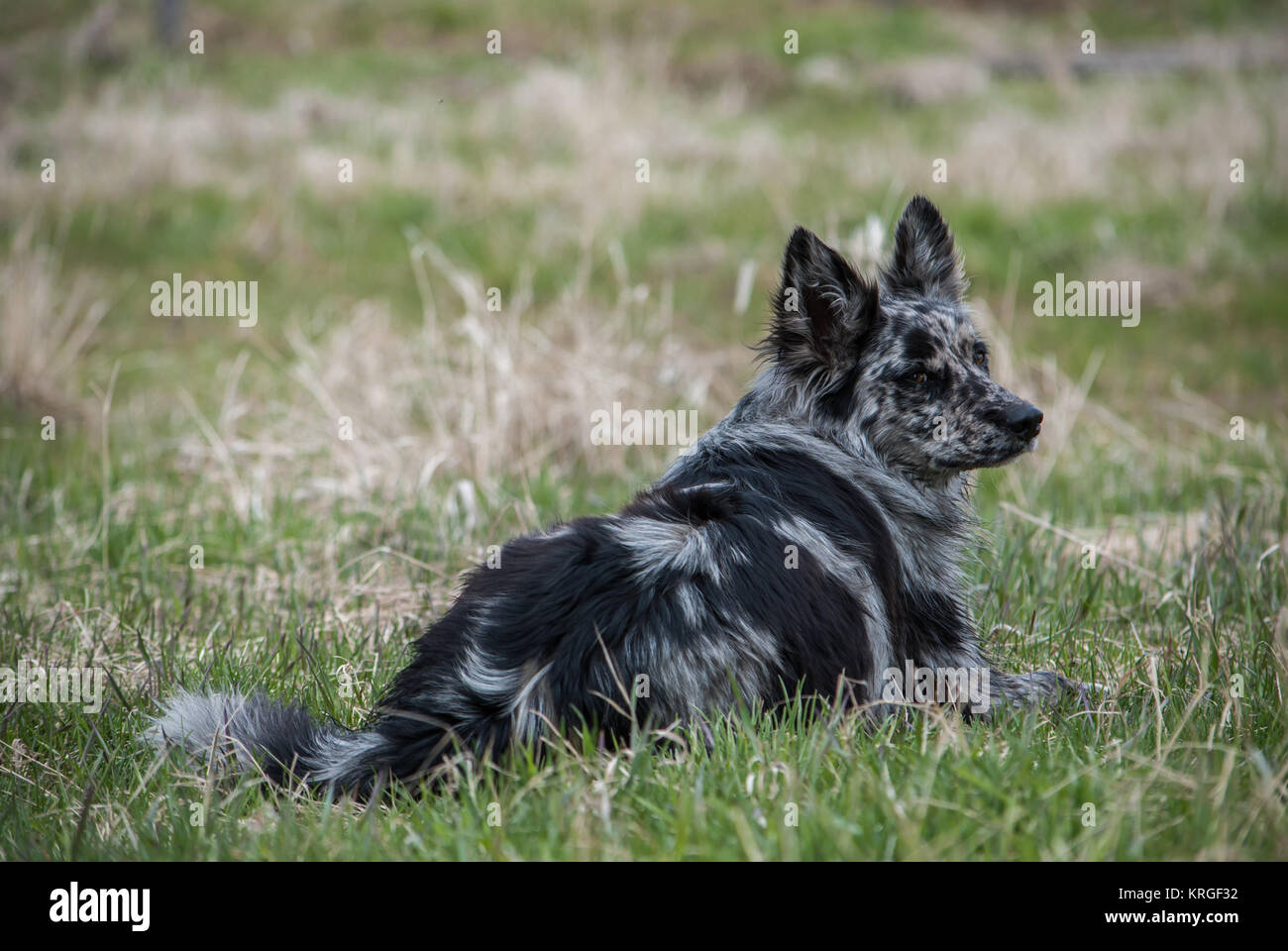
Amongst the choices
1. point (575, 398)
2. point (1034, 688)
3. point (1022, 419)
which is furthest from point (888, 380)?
point (575, 398)

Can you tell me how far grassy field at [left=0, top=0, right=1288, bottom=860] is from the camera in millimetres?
2975

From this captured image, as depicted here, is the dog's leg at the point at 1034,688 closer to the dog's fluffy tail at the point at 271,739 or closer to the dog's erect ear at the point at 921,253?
the dog's erect ear at the point at 921,253

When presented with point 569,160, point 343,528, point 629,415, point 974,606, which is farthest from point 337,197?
point 974,606

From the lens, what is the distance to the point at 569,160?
591 inches

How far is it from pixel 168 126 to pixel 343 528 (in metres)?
11.9

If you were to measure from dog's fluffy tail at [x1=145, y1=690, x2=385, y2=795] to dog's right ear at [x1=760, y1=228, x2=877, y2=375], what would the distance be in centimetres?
184

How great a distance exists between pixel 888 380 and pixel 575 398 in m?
3.56

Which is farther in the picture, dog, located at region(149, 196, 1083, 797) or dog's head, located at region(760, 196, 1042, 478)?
dog's head, located at region(760, 196, 1042, 478)

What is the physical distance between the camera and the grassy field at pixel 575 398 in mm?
2975

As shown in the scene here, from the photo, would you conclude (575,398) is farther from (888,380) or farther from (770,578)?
(770,578)

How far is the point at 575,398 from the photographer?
24.1 feet

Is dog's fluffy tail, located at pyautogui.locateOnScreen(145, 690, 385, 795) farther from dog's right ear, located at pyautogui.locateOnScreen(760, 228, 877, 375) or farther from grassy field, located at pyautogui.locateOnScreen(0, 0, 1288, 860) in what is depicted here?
dog's right ear, located at pyautogui.locateOnScreen(760, 228, 877, 375)

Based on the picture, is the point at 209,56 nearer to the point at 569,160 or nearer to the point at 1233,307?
the point at 569,160

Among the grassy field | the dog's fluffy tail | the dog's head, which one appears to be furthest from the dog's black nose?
the dog's fluffy tail
